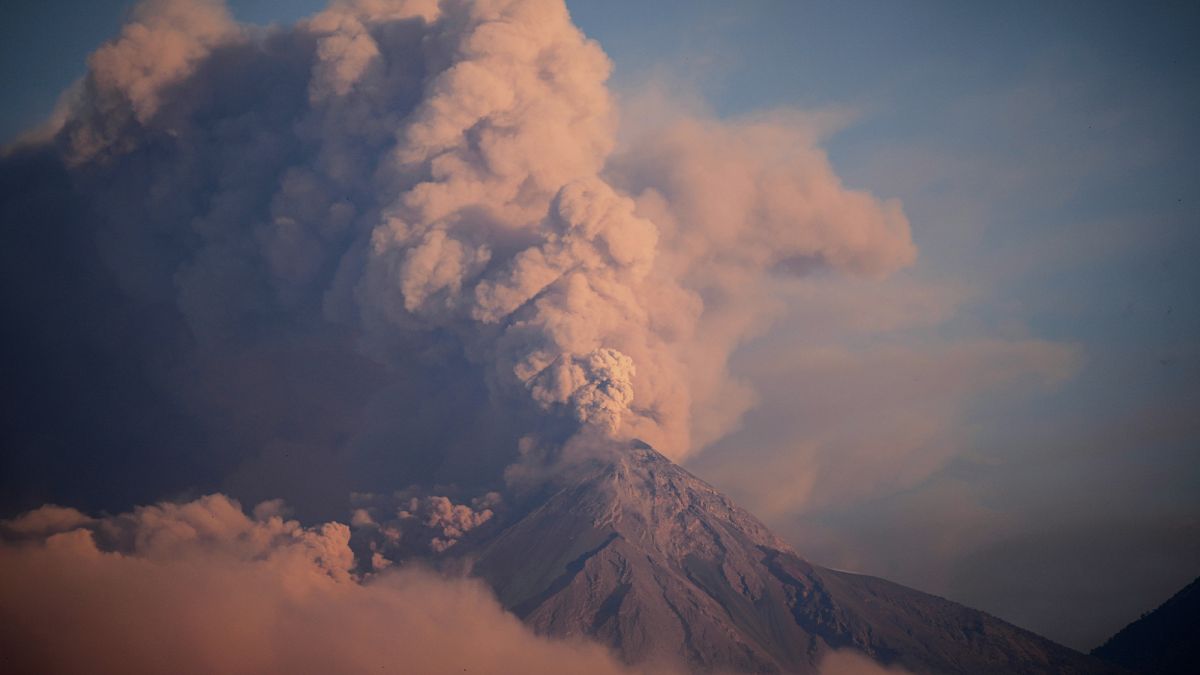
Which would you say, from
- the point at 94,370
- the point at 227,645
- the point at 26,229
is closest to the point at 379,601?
the point at 227,645

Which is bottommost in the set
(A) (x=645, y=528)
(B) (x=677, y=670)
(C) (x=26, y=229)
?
(B) (x=677, y=670)

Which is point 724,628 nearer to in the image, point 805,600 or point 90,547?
point 805,600

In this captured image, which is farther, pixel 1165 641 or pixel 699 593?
pixel 1165 641

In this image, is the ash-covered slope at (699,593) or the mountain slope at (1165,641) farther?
the mountain slope at (1165,641)
